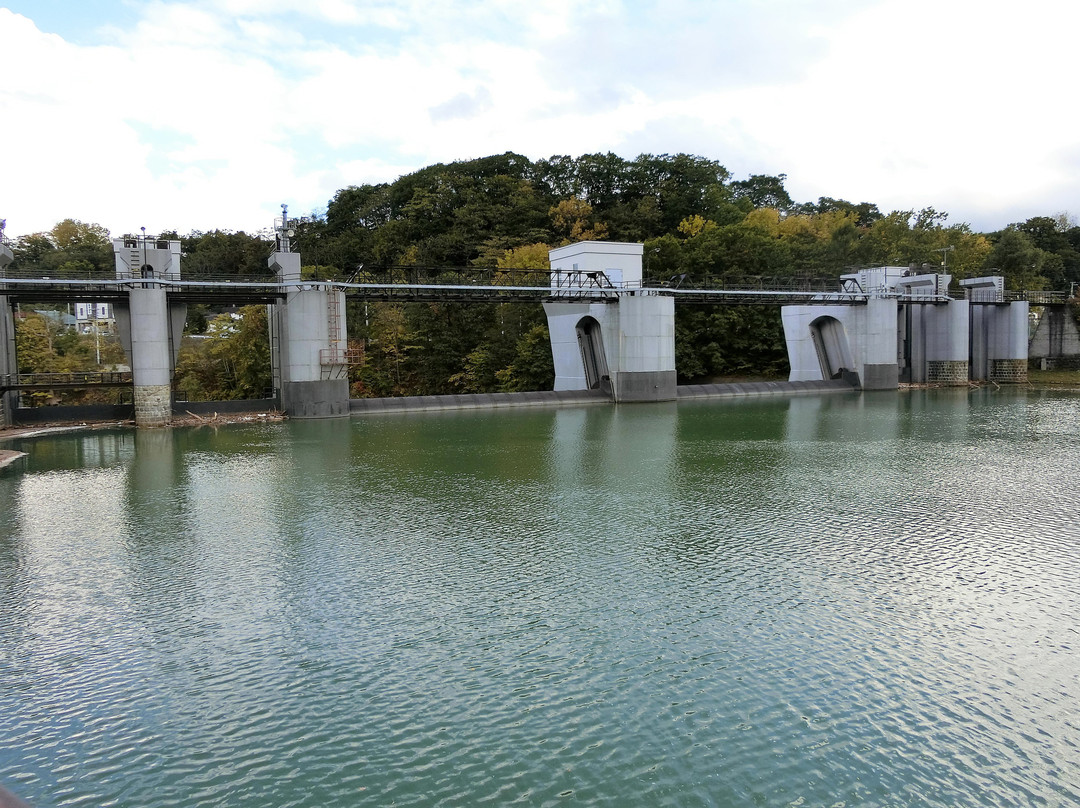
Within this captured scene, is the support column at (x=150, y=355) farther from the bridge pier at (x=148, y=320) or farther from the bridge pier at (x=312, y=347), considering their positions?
the bridge pier at (x=312, y=347)

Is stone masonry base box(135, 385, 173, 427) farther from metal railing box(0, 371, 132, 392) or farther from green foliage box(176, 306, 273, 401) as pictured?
green foliage box(176, 306, 273, 401)

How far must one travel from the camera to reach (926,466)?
18266 millimetres

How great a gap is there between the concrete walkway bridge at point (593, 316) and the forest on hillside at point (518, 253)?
8.53 ft

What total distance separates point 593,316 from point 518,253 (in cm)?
1213

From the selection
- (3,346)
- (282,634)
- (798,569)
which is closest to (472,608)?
(282,634)

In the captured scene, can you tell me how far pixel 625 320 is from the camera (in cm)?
3541

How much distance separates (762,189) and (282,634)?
8180 cm

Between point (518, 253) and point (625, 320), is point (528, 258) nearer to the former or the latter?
point (518, 253)

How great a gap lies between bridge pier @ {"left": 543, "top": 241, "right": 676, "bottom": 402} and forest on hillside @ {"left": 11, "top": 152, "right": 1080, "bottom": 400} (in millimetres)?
7675

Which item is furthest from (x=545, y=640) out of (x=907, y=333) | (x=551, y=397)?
(x=907, y=333)

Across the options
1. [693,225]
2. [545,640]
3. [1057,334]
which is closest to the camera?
[545,640]

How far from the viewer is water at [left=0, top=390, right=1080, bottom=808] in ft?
20.0

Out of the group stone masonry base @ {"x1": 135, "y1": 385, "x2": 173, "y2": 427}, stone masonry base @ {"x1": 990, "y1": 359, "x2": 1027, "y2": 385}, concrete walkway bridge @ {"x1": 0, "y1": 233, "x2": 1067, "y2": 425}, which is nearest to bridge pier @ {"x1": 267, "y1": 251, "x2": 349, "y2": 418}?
concrete walkway bridge @ {"x1": 0, "y1": 233, "x2": 1067, "y2": 425}

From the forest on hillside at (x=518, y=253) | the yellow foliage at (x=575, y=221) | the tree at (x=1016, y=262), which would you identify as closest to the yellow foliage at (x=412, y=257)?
the forest on hillside at (x=518, y=253)
